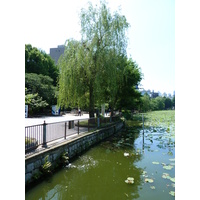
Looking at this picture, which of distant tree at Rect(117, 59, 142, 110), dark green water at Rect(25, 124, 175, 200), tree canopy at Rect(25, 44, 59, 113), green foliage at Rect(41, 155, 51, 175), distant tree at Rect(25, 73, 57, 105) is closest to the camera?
dark green water at Rect(25, 124, 175, 200)

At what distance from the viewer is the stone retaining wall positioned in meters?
4.18

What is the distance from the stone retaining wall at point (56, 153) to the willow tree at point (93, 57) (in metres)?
3.18

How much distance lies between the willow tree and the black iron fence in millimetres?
2177

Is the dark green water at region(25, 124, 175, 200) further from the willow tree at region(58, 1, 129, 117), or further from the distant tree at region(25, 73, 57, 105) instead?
the distant tree at region(25, 73, 57, 105)

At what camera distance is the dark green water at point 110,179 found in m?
3.92

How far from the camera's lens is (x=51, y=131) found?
25.7 ft

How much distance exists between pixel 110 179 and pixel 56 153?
6.54 ft

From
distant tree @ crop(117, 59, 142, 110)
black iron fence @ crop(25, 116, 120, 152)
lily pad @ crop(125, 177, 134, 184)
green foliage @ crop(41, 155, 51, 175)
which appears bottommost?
lily pad @ crop(125, 177, 134, 184)

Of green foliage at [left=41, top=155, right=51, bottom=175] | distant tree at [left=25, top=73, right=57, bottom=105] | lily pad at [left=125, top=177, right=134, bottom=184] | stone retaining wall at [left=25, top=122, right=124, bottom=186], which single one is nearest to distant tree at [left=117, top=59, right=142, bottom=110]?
stone retaining wall at [left=25, top=122, right=124, bottom=186]

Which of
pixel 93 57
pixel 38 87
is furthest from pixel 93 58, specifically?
pixel 38 87

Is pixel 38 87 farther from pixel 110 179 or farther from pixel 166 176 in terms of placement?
pixel 166 176

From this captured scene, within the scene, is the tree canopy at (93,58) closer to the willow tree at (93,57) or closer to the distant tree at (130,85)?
the willow tree at (93,57)

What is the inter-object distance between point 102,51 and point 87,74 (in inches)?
73.0
